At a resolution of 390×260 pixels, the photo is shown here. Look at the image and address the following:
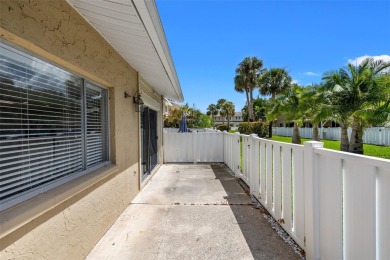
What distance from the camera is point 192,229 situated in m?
3.98

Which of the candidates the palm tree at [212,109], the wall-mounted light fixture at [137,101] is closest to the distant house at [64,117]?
the wall-mounted light fixture at [137,101]

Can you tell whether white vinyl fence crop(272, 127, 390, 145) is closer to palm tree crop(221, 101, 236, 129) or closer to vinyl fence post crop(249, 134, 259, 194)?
vinyl fence post crop(249, 134, 259, 194)

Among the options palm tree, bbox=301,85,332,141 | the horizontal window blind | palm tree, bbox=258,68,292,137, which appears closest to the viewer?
the horizontal window blind

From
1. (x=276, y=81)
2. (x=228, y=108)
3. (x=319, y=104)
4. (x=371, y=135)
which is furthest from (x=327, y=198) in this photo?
(x=228, y=108)

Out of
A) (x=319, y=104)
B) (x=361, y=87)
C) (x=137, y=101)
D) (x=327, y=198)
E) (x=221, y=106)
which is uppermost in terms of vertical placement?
(x=221, y=106)

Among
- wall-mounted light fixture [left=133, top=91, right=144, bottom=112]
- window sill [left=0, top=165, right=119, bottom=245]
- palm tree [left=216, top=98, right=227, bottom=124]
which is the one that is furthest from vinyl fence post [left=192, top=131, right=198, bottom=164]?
palm tree [left=216, top=98, right=227, bottom=124]

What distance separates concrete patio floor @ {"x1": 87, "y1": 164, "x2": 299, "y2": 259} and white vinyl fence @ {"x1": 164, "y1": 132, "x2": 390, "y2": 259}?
17.6 inches

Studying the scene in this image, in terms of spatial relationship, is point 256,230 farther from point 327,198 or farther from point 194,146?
point 194,146

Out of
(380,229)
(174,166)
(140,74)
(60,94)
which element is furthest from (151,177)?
(380,229)

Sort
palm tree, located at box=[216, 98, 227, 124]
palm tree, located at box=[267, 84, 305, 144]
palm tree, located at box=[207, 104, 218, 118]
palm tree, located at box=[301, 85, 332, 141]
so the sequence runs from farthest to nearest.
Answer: palm tree, located at box=[207, 104, 218, 118]
palm tree, located at box=[216, 98, 227, 124]
palm tree, located at box=[267, 84, 305, 144]
palm tree, located at box=[301, 85, 332, 141]

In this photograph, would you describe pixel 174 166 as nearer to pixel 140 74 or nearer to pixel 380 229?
pixel 140 74

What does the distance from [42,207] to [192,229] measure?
7.73 feet

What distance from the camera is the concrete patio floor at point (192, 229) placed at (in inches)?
127

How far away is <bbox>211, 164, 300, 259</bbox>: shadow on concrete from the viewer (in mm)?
3191
